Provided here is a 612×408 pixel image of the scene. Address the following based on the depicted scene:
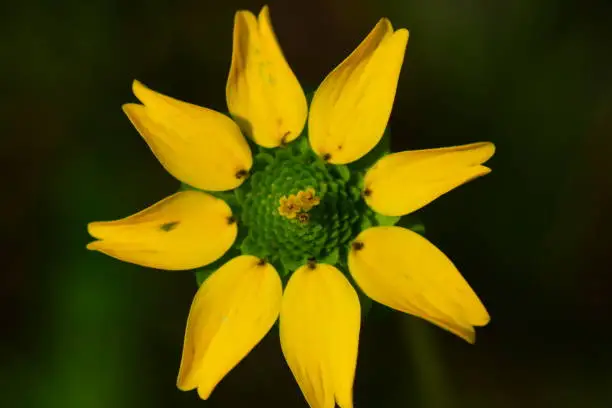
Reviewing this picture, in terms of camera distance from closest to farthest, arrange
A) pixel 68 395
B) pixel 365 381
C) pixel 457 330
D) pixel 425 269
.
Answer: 1. pixel 457 330
2. pixel 425 269
3. pixel 68 395
4. pixel 365 381

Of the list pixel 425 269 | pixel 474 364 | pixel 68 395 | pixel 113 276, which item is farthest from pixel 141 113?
pixel 474 364

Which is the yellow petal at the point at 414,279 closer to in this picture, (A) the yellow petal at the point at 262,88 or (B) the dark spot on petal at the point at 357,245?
(B) the dark spot on petal at the point at 357,245

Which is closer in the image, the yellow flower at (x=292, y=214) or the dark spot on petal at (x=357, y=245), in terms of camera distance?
the yellow flower at (x=292, y=214)

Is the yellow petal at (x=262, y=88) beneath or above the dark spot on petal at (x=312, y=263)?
above

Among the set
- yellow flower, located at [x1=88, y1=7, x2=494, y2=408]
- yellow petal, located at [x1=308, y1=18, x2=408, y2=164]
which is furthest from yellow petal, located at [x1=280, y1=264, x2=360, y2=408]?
yellow petal, located at [x1=308, y1=18, x2=408, y2=164]

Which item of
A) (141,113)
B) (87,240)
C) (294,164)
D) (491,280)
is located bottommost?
(491,280)

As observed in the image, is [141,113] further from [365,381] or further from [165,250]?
[365,381]

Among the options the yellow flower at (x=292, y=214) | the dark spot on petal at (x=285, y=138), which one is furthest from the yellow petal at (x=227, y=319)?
the dark spot on petal at (x=285, y=138)

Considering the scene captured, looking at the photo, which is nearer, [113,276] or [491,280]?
[113,276]
